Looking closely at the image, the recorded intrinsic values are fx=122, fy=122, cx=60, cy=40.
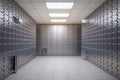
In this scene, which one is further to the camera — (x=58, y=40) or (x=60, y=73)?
(x=58, y=40)

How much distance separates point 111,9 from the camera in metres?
4.49

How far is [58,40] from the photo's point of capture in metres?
11.1

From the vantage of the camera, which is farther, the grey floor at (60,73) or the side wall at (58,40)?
the side wall at (58,40)

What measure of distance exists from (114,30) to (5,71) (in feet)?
12.9

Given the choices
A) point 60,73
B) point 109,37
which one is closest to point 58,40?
point 60,73

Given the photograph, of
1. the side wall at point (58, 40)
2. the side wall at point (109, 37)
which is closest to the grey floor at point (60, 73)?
the side wall at point (109, 37)

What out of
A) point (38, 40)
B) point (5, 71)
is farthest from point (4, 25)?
point (38, 40)

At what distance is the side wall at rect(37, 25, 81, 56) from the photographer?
11102mm

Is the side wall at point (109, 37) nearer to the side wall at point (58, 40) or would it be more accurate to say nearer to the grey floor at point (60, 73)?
the grey floor at point (60, 73)

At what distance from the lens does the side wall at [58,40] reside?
11.1 m

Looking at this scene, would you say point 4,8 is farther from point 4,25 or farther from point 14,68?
point 14,68

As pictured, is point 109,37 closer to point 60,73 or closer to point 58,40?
point 60,73

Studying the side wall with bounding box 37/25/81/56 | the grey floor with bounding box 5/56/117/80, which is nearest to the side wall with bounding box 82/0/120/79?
the grey floor with bounding box 5/56/117/80

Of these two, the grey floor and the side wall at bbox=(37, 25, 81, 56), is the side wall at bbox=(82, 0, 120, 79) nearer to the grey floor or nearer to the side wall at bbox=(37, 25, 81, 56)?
the grey floor
